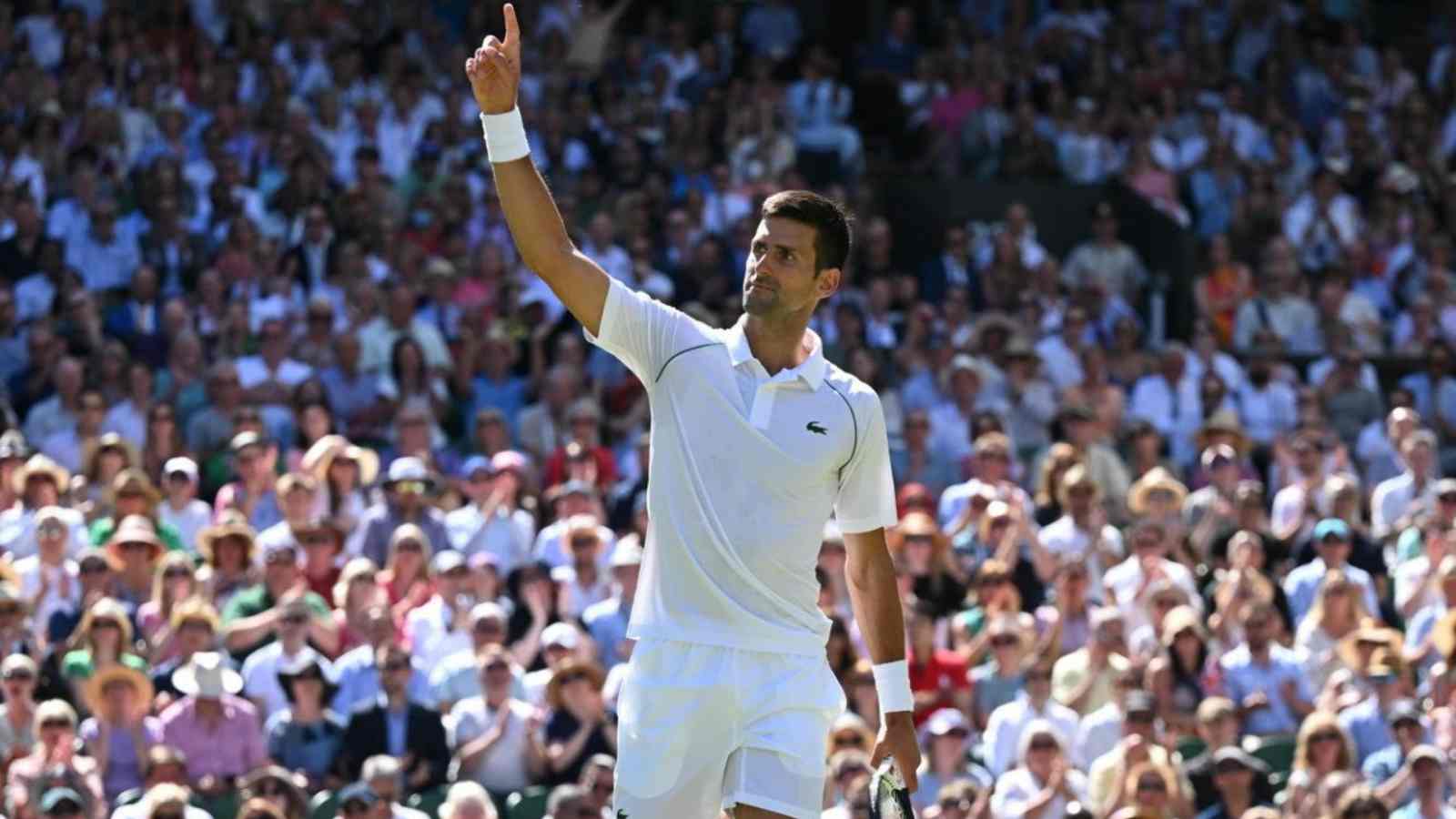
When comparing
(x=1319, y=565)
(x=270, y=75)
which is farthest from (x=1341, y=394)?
(x=270, y=75)

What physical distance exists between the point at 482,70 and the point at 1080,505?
8.60 meters

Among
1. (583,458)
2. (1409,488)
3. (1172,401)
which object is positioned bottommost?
(583,458)

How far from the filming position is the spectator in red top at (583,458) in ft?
46.0

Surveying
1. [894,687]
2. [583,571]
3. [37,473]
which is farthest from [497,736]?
[894,687]

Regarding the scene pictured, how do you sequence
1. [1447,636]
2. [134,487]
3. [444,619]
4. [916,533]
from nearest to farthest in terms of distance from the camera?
[444,619] → [1447,636] → [134,487] → [916,533]

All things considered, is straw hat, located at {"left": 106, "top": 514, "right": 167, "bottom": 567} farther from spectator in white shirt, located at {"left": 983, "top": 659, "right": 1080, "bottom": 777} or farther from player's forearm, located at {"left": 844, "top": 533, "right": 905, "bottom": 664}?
player's forearm, located at {"left": 844, "top": 533, "right": 905, "bottom": 664}

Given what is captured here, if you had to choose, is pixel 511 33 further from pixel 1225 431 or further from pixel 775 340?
pixel 1225 431

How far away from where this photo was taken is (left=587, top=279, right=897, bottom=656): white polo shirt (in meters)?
5.76

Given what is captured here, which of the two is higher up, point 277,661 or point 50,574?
point 50,574

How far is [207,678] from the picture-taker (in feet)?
36.9

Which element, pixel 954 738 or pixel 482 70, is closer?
pixel 482 70

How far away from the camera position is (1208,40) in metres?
21.3

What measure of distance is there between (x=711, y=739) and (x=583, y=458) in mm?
8311

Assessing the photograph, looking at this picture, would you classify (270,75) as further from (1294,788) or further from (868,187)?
(1294,788)
